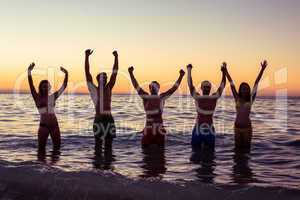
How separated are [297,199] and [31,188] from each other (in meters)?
4.77

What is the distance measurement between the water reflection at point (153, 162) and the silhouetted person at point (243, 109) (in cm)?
231

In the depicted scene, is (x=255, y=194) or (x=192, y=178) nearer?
(x=255, y=194)

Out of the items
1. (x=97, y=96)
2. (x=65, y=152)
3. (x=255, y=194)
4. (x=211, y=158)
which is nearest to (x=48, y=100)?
(x=97, y=96)

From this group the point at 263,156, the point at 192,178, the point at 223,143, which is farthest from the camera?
the point at 223,143

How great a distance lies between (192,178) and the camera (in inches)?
378

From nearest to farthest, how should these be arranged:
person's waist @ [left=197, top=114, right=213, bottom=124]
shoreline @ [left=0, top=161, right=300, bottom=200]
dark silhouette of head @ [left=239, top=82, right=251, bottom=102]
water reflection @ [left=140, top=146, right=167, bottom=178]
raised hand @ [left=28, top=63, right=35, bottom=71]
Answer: shoreline @ [left=0, top=161, right=300, bottom=200]
water reflection @ [left=140, top=146, right=167, bottom=178]
raised hand @ [left=28, top=63, right=35, bottom=71]
dark silhouette of head @ [left=239, top=82, right=251, bottom=102]
person's waist @ [left=197, top=114, right=213, bottom=124]

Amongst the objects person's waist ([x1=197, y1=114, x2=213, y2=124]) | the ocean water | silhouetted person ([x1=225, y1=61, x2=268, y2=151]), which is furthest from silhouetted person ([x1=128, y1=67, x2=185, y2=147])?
silhouetted person ([x1=225, y1=61, x2=268, y2=151])

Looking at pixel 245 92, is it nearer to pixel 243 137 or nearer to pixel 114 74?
pixel 243 137

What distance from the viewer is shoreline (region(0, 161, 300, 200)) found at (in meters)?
7.36

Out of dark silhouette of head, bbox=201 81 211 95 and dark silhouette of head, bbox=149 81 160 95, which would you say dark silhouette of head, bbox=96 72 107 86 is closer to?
dark silhouette of head, bbox=149 81 160 95

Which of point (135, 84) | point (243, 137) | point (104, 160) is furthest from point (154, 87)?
point (243, 137)

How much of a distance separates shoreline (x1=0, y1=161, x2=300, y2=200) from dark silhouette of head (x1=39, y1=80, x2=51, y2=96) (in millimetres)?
3399

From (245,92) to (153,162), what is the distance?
128 inches

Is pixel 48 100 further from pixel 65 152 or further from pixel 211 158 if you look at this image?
pixel 211 158
